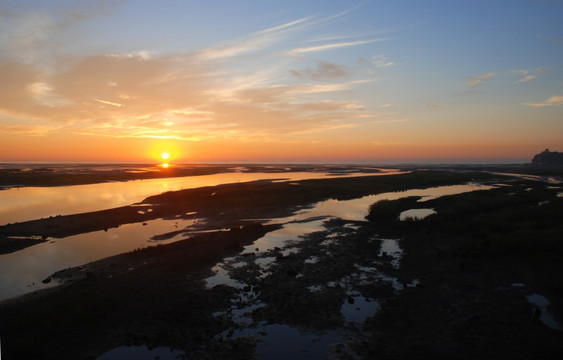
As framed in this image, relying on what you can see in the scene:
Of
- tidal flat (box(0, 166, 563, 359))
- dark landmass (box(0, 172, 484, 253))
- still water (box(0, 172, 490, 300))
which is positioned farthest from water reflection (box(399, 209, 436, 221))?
dark landmass (box(0, 172, 484, 253))

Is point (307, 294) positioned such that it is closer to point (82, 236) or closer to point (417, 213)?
point (82, 236)

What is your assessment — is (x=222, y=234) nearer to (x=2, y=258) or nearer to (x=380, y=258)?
(x=380, y=258)

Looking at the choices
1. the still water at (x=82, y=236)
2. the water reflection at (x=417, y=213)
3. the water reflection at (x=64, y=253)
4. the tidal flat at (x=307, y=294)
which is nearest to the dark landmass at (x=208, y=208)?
the tidal flat at (x=307, y=294)

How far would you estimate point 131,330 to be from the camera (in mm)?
12273

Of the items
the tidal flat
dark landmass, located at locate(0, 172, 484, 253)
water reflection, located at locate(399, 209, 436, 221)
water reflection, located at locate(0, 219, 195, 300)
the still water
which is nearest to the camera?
the tidal flat

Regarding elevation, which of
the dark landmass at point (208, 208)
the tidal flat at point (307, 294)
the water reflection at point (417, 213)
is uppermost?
the dark landmass at point (208, 208)

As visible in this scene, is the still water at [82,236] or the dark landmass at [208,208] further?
the dark landmass at [208,208]

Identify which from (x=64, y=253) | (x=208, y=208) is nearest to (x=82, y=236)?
(x=64, y=253)

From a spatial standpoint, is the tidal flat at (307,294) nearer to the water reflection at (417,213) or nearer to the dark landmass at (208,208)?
the dark landmass at (208,208)

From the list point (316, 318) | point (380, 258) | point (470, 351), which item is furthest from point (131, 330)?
point (380, 258)

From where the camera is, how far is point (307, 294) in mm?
15062

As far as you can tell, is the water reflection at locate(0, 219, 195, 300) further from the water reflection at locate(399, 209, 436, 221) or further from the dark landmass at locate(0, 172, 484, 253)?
the water reflection at locate(399, 209, 436, 221)

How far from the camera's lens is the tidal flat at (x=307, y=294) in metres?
11.1

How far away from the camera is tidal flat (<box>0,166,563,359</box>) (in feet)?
36.4
